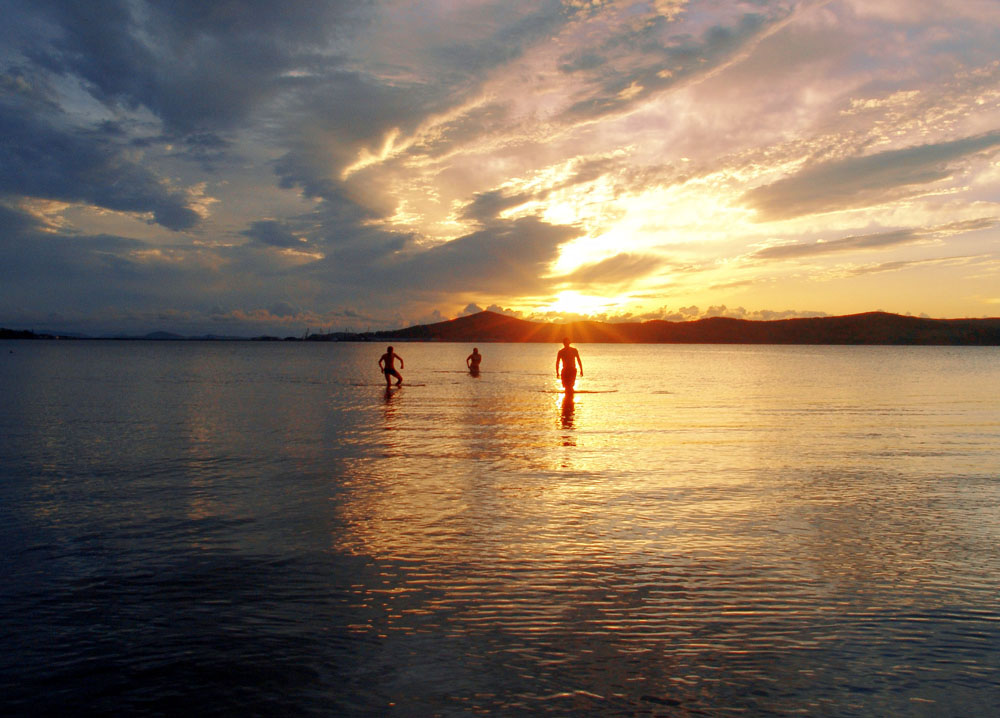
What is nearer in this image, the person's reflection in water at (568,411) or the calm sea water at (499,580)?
the calm sea water at (499,580)

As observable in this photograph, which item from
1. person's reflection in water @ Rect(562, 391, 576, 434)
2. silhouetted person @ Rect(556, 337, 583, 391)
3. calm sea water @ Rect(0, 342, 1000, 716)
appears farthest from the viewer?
silhouetted person @ Rect(556, 337, 583, 391)

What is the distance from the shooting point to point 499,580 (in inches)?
288

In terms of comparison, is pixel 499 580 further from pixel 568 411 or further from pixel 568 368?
pixel 568 368

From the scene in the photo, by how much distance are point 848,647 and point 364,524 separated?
6.19 meters

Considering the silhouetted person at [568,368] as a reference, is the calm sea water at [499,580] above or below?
below

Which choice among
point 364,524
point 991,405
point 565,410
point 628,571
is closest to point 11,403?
point 565,410

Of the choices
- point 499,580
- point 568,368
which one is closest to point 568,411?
point 568,368

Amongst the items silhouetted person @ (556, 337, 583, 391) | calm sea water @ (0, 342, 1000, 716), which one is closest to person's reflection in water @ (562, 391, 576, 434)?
silhouetted person @ (556, 337, 583, 391)

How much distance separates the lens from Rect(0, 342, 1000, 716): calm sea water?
16.7 feet

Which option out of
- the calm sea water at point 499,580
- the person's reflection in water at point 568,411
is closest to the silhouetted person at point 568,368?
the person's reflection in water at point 568,411

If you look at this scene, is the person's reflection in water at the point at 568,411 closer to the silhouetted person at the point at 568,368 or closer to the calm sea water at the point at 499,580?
the silhouetted person at the point at 568,368

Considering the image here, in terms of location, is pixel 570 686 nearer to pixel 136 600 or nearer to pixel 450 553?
pixel 450 553

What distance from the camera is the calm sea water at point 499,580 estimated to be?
201 inches

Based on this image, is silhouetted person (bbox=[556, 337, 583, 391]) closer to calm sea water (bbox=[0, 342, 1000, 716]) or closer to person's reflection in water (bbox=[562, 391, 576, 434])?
person's reflection in water (bbox=[562, 391, 576, 434])
